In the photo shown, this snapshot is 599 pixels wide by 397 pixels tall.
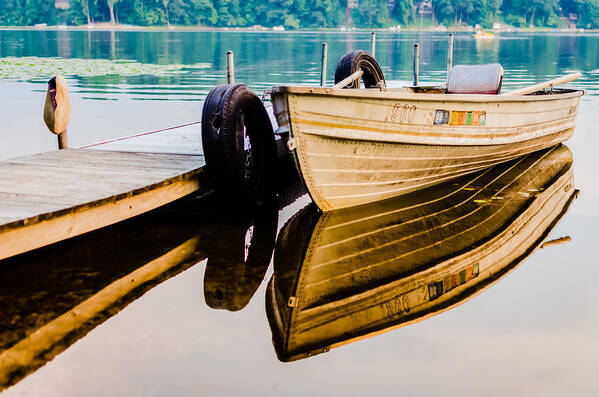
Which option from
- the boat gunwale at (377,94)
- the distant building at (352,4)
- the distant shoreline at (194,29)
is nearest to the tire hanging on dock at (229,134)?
the boat gunwale at (377,94)

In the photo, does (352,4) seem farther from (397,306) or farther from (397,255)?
(397,306)

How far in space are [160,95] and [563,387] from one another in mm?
18465

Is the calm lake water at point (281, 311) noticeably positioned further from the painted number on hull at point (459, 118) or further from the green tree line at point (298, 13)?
the green tree line at point (298, 13)

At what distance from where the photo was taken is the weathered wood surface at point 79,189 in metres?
5.52

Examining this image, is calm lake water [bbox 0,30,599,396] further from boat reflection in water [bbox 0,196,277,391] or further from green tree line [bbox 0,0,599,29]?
green tree line [bbox 0,0,599,29]

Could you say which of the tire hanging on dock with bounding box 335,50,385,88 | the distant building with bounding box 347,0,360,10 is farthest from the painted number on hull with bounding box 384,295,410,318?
the distant building with bounding box 347,0,360,10

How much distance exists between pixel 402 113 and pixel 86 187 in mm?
3573

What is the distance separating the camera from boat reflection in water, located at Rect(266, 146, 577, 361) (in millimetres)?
5418

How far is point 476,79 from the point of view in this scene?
11.0m

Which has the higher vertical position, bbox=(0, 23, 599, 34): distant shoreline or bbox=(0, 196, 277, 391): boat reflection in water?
bbox=(0, 23, 599, 34): distant shoreline

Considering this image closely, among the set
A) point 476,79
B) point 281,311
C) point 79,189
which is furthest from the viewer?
point 476,79

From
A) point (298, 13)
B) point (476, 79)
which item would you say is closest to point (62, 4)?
point (298, 13)

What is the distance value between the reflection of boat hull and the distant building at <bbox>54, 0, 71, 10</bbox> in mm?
147508

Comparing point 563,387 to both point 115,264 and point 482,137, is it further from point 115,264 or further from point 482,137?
point 482,137
